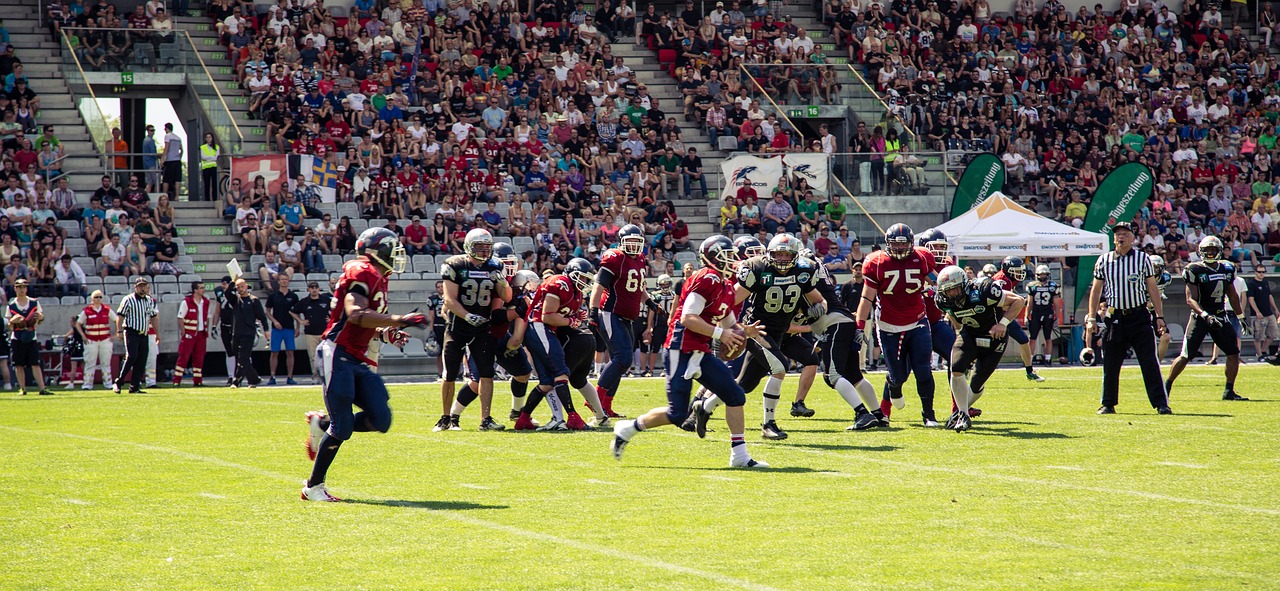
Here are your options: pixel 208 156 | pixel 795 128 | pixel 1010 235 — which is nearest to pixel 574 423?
pixel 1010 235

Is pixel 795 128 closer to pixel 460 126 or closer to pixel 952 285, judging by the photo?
pixel 460 126

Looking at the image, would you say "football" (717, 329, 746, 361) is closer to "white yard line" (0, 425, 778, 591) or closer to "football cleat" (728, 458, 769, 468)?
"football cleat" (728, 458, 769, 468)

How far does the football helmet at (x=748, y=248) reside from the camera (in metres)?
10.5

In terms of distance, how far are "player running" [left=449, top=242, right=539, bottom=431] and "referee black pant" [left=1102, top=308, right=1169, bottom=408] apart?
5220 millimetres

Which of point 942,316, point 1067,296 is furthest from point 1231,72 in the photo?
point 942,316

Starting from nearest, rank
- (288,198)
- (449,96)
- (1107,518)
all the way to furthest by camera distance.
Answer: (1107,518) → (288,198) → (449,96)

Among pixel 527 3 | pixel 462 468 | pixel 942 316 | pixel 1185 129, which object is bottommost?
pixel 462 468

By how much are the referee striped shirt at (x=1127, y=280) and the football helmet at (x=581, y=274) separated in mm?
4668

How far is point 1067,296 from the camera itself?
24766mm

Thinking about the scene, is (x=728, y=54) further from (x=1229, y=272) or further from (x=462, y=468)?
(x=462, y=468)

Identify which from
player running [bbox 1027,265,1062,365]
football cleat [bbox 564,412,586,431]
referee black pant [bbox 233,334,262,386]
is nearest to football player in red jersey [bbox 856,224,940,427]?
football cleat [bbox 564,412,586,431]

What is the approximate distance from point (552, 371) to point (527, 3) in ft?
61.2

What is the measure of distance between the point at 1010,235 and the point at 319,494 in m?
17.1

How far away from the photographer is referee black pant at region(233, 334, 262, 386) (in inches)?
814
